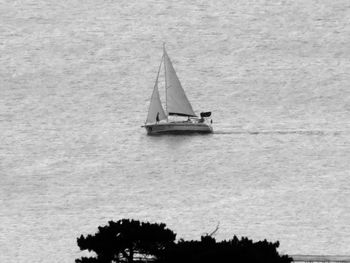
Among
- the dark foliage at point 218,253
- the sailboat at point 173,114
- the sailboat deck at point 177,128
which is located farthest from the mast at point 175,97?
the dark foliage at point 218,253

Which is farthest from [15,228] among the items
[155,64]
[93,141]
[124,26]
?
[124,26]

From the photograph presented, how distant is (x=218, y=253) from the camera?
57469mm

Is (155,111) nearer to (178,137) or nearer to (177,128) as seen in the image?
(177,128)

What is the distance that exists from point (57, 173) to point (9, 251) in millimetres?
22712

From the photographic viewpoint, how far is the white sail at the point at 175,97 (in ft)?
383

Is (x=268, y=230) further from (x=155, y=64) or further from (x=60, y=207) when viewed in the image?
(x=155, y=64)

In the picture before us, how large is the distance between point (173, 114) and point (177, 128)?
1986 millimetres

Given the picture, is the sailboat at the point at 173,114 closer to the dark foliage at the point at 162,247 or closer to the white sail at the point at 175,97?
the white sail at the point at 175,97

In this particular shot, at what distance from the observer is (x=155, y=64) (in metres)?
133

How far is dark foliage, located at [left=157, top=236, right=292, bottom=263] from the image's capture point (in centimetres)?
5747

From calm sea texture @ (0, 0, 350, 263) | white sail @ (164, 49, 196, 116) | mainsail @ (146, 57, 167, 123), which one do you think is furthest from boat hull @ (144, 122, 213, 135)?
white sail @ (164, 49, 196, 116)

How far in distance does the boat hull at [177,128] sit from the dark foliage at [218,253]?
55.8 m

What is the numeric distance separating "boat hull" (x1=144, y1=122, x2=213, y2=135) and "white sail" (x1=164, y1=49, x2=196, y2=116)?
115 cm

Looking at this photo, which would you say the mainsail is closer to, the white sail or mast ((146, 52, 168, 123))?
mast ((146, 52, 168, 123))
